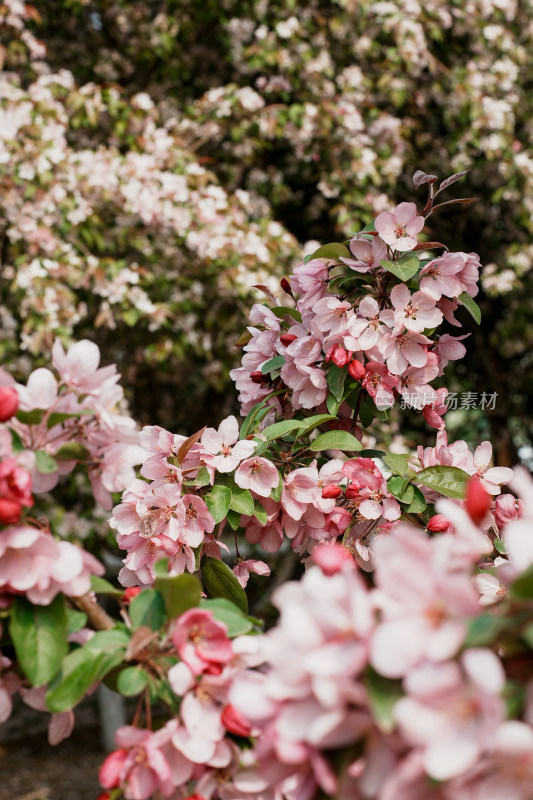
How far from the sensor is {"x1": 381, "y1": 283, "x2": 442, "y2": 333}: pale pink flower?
113cm

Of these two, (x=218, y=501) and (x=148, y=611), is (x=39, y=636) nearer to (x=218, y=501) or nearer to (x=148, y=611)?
(x=148, y=611)

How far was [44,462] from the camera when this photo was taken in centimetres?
69

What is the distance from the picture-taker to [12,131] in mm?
3102

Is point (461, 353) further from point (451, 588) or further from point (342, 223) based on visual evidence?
point (342, 223)

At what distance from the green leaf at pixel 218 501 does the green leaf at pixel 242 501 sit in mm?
17

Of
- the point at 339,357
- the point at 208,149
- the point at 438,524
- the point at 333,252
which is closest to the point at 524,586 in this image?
the point at 438,524

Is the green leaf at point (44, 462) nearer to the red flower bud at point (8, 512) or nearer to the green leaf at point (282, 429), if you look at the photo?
the red flower bud at point (8, 512)

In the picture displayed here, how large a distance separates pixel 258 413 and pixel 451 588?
0.82 metres

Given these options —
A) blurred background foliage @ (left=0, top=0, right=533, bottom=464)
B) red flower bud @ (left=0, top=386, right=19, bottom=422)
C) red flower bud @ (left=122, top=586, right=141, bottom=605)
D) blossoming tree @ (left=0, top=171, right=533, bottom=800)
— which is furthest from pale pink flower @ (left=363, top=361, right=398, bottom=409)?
blurred background foliage @ (left=0, top=0, right=533, bottom=464)

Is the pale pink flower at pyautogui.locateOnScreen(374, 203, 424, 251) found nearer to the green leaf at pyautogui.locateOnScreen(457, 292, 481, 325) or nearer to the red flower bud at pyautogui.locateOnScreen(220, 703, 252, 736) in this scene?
the green leaf at pyautogui.locateOnScreen(457, 292, 481, 325)

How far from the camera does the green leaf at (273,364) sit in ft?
3.98

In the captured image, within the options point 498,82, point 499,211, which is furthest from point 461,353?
point 499,211

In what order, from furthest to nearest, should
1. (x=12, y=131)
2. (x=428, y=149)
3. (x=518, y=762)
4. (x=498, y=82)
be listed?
(x=428, y=149) < (x=498, y=82) < (x=12, y=131) < (x=518, y=762)

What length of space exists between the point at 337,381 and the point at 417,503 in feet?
Result: 0.76
